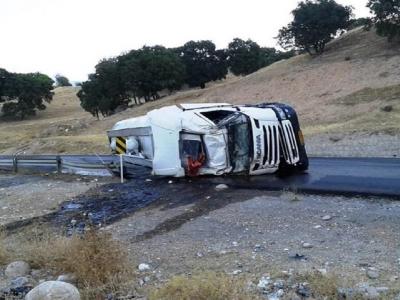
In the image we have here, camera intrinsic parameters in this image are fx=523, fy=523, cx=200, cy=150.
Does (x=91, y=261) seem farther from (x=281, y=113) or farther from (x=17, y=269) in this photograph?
(x=281, y=113)

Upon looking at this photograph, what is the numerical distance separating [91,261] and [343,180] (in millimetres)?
6537

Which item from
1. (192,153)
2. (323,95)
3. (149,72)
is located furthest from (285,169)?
(149,72)

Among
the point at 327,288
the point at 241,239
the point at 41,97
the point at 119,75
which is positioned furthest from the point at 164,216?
the point at 41,97

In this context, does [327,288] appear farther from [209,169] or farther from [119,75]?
[119,75]

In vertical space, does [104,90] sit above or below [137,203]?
above

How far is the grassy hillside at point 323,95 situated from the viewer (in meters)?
26.7

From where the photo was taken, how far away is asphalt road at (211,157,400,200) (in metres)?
10.2

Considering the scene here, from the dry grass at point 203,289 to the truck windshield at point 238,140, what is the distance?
644 cm

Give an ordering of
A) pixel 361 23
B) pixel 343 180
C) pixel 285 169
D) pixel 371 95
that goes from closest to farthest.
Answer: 1. pixel 343 180
2. pixel 285 169
3. pixel 371 95
4. pixel 361 23

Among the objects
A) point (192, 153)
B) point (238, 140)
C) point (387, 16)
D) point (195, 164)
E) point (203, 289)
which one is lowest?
point (203, 289)

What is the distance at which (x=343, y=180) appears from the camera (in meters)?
11.3

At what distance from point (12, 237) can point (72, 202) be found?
288 centimetres

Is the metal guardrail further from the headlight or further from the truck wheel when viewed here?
the headlight

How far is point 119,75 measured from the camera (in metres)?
60.0
